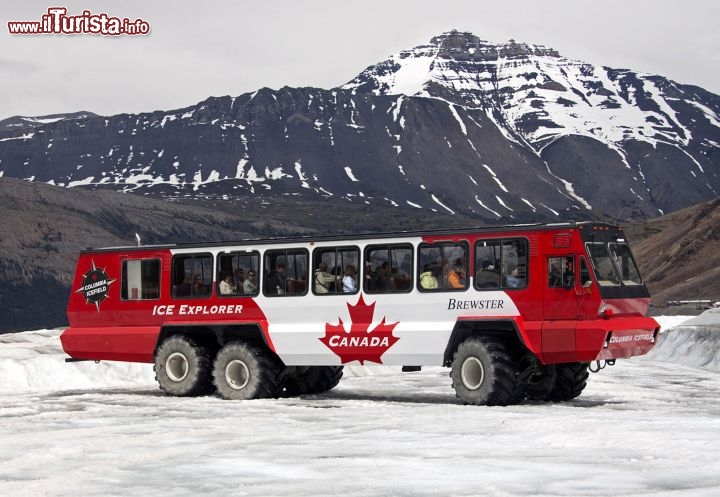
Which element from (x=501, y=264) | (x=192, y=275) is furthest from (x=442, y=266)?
(x=192, y=275)

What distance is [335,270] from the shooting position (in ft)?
68.5

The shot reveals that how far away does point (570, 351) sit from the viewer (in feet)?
60.9

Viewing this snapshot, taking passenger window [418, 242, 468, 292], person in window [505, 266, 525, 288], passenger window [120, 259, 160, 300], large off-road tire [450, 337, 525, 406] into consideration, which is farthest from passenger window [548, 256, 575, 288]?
passenger window [120, 259, 160, 300]

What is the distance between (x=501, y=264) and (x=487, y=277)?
334 mm

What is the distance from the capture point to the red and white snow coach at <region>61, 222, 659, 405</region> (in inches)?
740

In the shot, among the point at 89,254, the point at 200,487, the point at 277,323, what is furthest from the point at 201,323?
the point at 200,487

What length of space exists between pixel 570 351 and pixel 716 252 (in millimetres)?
98324

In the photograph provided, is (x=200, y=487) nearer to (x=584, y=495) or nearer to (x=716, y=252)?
(x=584, y=495)

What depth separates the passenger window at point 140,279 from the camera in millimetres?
22906

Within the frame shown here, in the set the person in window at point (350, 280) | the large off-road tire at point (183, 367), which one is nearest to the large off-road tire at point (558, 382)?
the person in window at point (350, 280)

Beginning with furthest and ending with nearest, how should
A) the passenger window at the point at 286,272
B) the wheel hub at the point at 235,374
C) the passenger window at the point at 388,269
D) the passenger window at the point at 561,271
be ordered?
the wheel hub at the point at 235,374
the passenger window at the point at 286,272
the passenger window at the point at 388,269
the passenger window at the point at 561,271

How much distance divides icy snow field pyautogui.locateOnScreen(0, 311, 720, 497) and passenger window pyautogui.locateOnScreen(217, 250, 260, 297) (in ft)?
7.08

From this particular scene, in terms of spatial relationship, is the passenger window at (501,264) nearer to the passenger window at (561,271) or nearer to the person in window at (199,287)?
the passenger window at (561,271)

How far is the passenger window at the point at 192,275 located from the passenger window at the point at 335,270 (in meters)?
2.43
